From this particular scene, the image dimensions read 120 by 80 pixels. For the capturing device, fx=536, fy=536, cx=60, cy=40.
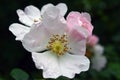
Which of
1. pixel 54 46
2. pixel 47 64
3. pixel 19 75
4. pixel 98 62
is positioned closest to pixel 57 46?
pixel 54 46

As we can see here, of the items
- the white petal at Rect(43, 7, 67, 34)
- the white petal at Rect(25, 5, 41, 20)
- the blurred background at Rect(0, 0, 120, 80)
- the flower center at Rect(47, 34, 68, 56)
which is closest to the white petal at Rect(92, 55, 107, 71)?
the blurred background at Rect(0, 0, 120, 80)

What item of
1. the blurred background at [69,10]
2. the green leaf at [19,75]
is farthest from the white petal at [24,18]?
the blurred background at [69,10]

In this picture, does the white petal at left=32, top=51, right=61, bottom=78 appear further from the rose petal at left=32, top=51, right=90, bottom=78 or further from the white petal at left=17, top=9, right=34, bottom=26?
the white petal at left=17, top=9, right=34, bottom=26

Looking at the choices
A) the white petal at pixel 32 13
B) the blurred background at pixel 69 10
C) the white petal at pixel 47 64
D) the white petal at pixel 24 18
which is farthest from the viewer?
the blurred background at pixel 69 10

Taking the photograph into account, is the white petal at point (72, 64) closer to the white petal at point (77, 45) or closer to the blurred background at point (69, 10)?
the white petal at point (77, 45)

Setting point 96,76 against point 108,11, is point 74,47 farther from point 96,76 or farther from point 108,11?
point 108,11
